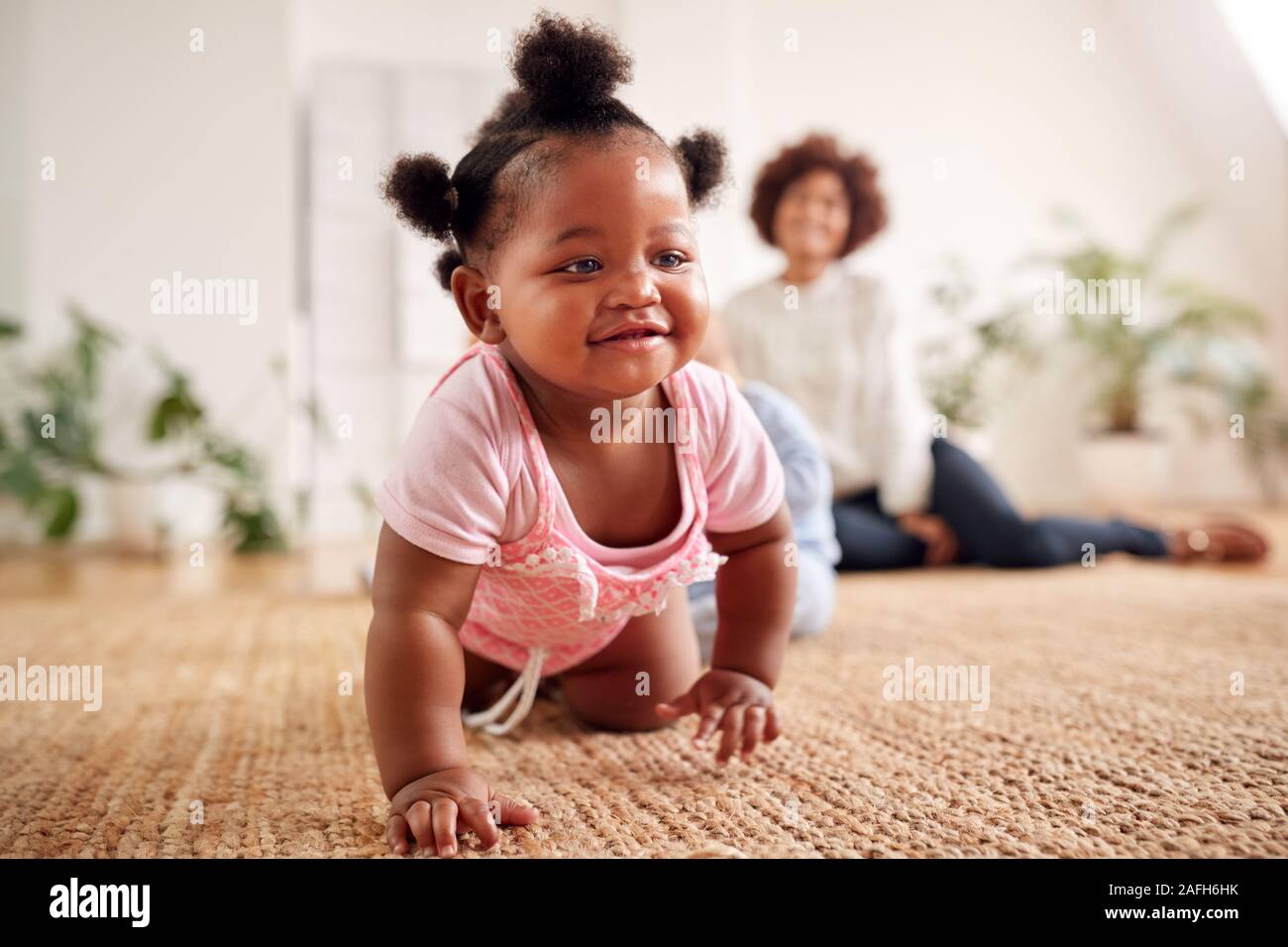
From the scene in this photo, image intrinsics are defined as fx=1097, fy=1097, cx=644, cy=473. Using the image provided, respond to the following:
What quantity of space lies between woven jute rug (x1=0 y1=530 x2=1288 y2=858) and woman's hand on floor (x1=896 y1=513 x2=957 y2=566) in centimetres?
73

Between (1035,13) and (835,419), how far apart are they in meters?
2.81

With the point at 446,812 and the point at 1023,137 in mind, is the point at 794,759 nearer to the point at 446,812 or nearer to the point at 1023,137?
the point at 446,812

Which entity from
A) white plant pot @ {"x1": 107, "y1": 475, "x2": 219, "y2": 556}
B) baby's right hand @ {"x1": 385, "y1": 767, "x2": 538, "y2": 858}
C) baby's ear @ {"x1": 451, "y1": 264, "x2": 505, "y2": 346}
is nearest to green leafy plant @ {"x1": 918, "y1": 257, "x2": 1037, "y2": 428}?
white plant pot @ {"x1": 107, "y1": 475, "x2": 219, "y2": 556}

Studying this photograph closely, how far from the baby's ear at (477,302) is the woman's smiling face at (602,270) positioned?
0.04m

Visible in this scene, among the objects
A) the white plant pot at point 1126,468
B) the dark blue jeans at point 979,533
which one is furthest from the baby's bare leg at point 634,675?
the white plant pot at point 1126,468

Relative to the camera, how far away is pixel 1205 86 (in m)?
4.09

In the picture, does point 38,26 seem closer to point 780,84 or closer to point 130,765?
point 780,84

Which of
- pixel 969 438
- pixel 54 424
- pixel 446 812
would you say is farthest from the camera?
pixel 969 438

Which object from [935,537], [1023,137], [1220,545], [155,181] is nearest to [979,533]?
[935,537]

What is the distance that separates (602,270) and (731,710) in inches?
14.0

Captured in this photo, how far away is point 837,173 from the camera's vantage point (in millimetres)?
2430

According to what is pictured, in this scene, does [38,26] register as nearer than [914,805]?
No

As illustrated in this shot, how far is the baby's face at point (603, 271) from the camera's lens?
29.7 inches
